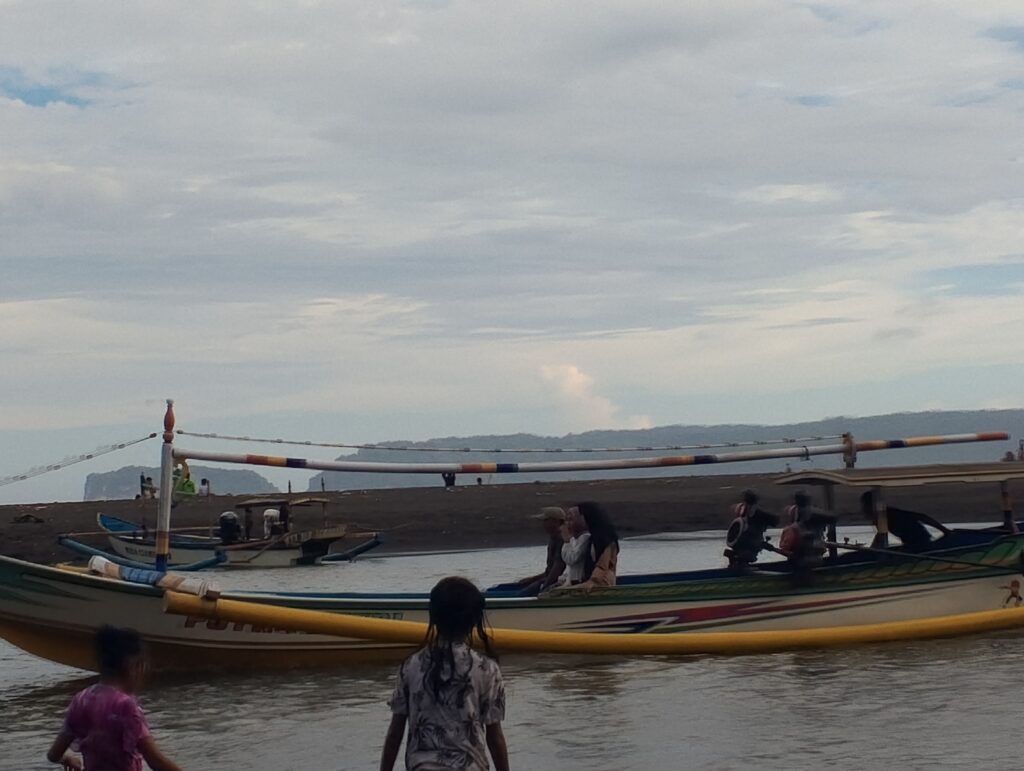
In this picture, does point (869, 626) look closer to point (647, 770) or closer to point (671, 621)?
point (671, 621)

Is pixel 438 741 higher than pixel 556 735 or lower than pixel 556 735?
higher

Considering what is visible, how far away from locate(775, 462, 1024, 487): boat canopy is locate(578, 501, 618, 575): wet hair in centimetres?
193

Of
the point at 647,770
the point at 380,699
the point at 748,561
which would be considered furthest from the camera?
the point at 748,561

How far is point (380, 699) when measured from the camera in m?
13.3

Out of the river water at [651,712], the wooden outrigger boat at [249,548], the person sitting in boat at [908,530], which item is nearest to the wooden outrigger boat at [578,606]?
the person sitting in boat at [908,530]

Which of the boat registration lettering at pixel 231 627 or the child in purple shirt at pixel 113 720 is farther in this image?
the boat registration lettering at pixel 231 627

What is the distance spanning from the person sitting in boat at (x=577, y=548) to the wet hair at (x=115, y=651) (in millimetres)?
9133

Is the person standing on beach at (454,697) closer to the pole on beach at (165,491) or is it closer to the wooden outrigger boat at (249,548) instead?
the pole on beach at (165,491)

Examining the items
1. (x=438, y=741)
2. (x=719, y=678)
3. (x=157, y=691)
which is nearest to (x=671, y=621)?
(x=719, y=678)

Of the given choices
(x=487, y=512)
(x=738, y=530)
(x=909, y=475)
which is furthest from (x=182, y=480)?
(x=487, y=512)

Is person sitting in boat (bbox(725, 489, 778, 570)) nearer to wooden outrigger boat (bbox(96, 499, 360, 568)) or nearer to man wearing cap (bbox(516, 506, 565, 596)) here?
man wearing cap (bbox(516, 506, 565, 596))

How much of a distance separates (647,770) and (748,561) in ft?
19.0

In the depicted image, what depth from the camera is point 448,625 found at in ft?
18.2

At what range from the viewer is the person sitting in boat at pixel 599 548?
1473 centimetres
